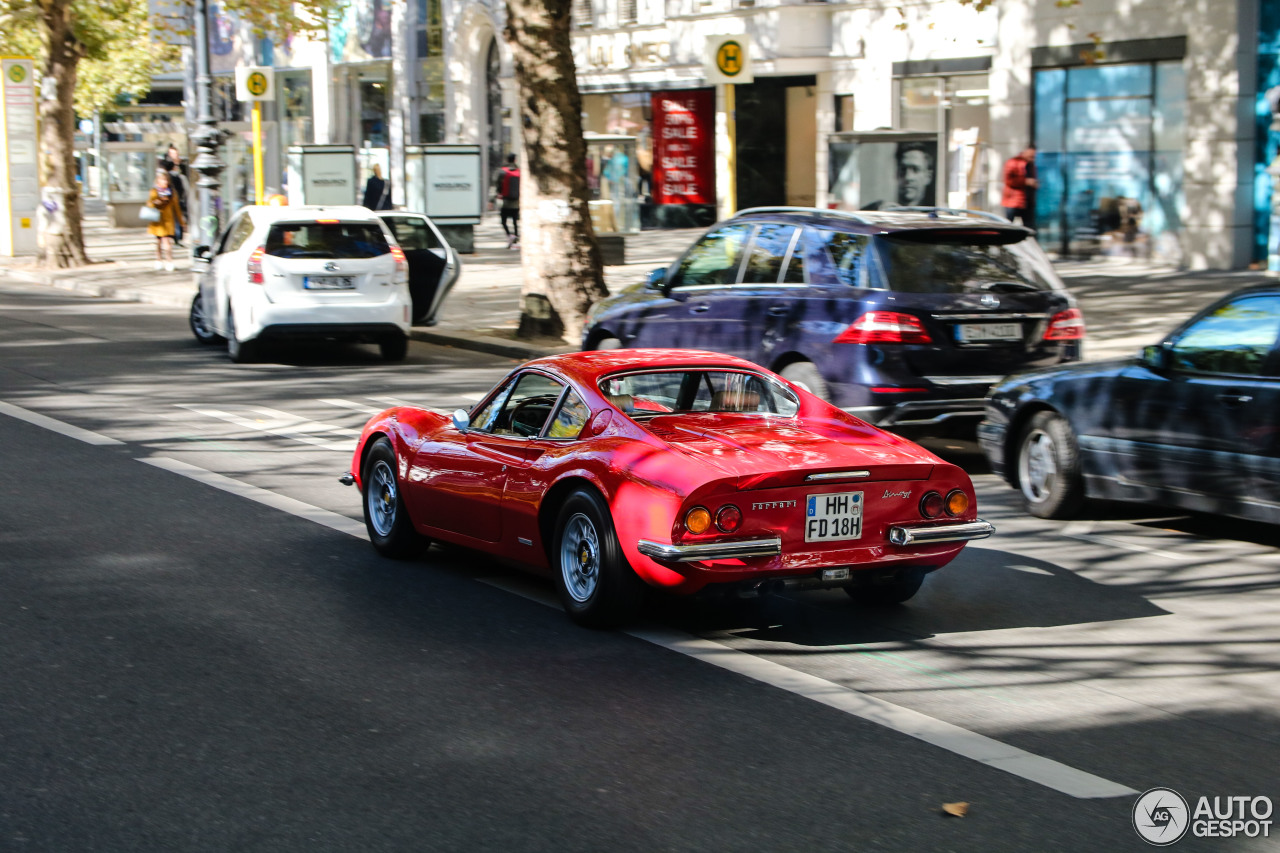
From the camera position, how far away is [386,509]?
8445mm

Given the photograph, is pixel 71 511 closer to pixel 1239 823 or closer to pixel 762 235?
pixel 762 235

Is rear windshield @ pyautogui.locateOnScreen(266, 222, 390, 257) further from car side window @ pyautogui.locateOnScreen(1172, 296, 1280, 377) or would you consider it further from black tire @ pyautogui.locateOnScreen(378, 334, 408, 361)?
car side window @ pyautogui.locateOnScreen(1172, 296, 1280, 377)

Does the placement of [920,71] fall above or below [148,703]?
above

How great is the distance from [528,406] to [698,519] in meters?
1.61

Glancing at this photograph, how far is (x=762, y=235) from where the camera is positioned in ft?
39.8

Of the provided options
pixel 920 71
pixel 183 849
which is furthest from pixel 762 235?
pixel 920 71

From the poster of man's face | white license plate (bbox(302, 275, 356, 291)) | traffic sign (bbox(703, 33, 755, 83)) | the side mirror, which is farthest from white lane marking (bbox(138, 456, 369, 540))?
the poster of man's face

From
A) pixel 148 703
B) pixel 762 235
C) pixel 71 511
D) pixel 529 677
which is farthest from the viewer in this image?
pixel 762 235

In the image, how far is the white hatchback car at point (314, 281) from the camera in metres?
16.6

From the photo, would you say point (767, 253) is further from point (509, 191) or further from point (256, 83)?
point (509, 191)

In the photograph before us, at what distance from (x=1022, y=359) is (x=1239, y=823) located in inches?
256

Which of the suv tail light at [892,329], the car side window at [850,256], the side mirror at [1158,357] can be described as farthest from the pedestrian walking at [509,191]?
the side mirror at [1158,357]

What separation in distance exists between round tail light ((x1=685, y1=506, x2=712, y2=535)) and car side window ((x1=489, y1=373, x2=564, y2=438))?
1306 mm

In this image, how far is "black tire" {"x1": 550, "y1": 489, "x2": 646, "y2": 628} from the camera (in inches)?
261
